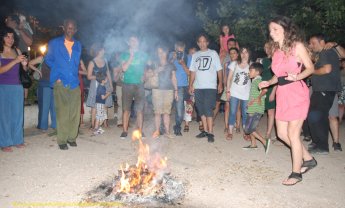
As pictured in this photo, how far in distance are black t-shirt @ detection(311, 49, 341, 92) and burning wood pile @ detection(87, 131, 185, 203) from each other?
353 centimetres

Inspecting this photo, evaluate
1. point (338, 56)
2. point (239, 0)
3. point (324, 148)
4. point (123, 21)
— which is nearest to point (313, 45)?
point (338, 56)

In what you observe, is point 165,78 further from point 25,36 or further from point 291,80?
point 25,36

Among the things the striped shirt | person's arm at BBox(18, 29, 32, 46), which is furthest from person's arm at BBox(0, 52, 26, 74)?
the striped shirt

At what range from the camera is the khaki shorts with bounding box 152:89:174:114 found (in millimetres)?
7332

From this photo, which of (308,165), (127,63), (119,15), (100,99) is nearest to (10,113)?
(100,99)

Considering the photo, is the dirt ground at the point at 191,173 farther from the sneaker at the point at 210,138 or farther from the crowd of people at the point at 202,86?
the crowd of people at the point at 202,86

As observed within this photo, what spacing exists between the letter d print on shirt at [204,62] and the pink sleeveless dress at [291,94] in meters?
2.58

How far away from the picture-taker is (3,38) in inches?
229

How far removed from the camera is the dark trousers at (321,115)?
6207 millimetres

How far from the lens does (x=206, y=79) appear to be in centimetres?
718

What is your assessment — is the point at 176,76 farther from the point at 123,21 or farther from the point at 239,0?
the point at 123,21

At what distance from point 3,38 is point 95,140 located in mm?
2718

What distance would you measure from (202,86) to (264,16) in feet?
19.0

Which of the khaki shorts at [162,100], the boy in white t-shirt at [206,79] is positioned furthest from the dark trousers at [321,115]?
the khaki shorts at [162,100]
